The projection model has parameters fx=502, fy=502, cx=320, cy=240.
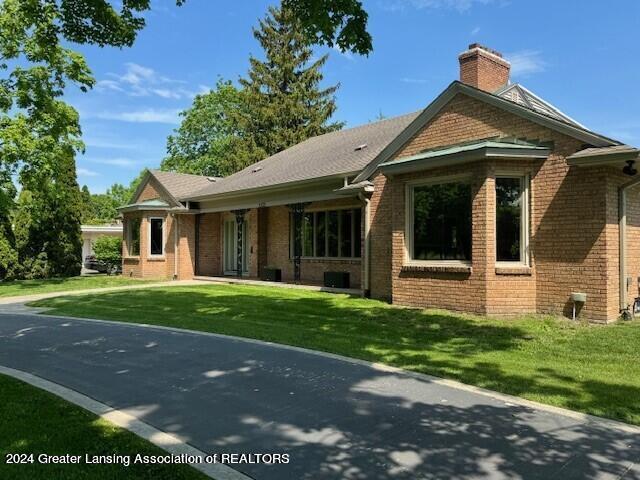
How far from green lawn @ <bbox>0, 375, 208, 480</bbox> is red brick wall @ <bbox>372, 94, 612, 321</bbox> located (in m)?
8.03

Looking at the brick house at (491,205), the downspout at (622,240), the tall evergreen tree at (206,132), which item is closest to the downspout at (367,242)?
the brick house at (491,205)

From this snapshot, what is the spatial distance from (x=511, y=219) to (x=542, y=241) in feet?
2.51

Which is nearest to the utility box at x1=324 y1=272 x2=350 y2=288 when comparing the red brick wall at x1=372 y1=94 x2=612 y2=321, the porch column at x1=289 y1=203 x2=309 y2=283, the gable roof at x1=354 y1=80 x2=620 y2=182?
the porch column at x1=289 y1=203 x2=309 y2=283

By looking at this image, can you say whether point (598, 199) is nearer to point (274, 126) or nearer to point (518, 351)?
point (518, 351)

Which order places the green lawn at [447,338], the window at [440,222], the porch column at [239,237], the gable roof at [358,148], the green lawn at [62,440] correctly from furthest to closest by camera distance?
the porch column at [239,237] < the window at [440,222] < the gable roof at [358,148] < the green lawn at [447,338] < the green lawn at [62,440]

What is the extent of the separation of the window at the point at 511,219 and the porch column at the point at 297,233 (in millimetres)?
8208

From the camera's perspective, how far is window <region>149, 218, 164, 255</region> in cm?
2306

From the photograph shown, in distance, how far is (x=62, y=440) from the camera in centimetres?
418

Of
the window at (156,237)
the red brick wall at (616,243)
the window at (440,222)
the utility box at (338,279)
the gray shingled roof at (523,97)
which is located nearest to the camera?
the red brick wall at (616,243)

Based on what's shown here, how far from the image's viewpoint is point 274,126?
4128 centimetres

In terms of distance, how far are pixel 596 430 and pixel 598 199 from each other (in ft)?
21.0

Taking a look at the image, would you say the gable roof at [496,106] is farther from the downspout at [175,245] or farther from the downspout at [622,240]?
the downspout at [175,245]

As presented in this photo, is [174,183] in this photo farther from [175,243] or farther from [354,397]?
[354,397]

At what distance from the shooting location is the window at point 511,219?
419 inches
